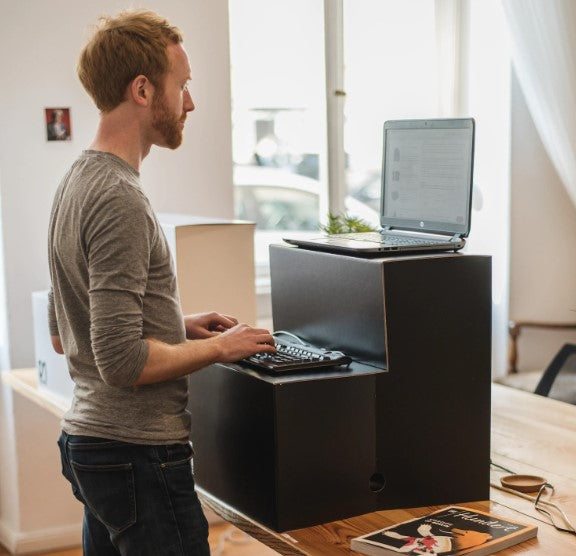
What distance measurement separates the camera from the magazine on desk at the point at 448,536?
5.07ft

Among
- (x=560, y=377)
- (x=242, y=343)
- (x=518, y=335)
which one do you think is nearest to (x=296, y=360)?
(x=242, y=343)

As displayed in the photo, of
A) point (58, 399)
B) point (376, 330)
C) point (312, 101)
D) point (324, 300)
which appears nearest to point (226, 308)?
point (58, 399)

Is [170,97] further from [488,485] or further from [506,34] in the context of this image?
[506,34]

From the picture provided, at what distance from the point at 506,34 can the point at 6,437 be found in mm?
2780

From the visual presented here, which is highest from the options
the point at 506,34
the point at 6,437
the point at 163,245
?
the point at 506,34

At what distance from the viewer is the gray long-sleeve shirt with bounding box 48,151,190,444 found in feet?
5.03

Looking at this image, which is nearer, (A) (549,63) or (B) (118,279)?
(B) (118,279)

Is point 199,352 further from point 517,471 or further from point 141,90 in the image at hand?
point 517,471

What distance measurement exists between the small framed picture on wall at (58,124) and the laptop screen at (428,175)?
1.72 meters

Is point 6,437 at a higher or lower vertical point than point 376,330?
lower

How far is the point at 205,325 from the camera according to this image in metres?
1.96

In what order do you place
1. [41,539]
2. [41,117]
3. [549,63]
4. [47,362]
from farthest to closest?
1. [549,63]
2. [41,539]
3. [41,117]
4. [47,362]

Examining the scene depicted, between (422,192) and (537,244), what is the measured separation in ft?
8.88

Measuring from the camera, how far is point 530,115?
4.43m
